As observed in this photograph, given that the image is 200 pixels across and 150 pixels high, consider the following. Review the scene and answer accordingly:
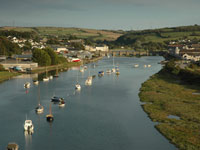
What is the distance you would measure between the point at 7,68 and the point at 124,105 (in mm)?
45189

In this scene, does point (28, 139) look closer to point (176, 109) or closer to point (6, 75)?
point (176, 109)

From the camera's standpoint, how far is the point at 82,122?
3366 centimetres

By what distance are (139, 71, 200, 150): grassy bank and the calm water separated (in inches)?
42.9

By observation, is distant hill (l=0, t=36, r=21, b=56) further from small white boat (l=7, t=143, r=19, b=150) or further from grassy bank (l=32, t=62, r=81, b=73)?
small white boat (l=7, t=143, r=19, b=150)

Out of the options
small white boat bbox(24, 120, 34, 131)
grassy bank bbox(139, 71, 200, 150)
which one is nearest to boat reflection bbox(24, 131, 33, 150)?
small white boat bbox(24, 120, 34, 131)

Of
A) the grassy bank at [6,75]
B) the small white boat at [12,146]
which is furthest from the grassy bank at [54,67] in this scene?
the small white boat at [12,146]

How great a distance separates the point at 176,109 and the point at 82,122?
12182 mm

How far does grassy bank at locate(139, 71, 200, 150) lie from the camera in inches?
1120

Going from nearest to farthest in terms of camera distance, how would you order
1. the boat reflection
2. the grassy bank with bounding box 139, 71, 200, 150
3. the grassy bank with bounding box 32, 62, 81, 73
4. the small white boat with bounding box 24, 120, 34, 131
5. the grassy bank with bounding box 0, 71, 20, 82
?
the boat reflection, the grassy bank with bounding box 139, 71, 200, 150, the small white boat with bounding box 24, 120, 34, 131, the grassy bank with bounding box 0, 71, 20, 82, the grassy bank with bounding box 32, 62, 81, 73

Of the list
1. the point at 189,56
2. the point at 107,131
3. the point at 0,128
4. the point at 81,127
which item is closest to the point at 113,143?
the point at 107,131

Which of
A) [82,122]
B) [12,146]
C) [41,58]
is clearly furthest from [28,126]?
[41,58]

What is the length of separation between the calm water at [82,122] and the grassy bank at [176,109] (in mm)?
1090

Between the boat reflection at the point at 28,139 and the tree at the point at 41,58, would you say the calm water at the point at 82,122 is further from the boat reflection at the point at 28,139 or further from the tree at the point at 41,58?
the tree at the point at 41,58

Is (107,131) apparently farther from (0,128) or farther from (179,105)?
(179,105)
